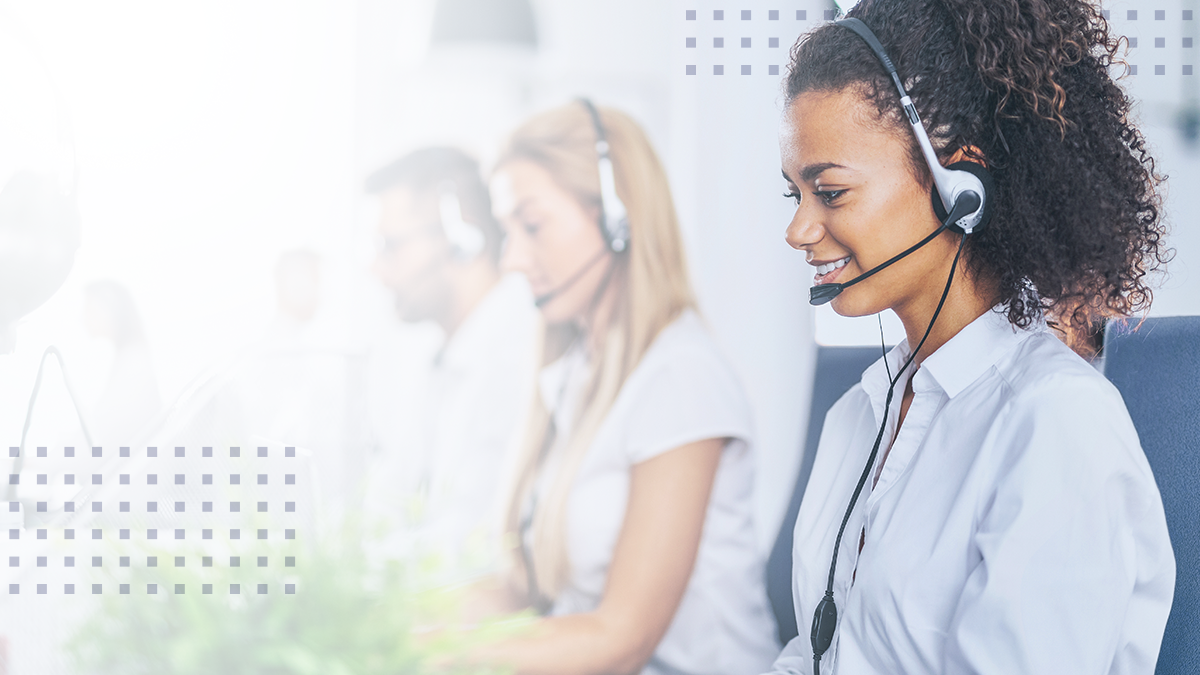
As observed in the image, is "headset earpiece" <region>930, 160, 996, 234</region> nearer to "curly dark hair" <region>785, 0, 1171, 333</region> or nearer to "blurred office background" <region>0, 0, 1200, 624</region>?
"curly dark hair" <region>785, 0, 1171, 333</region>

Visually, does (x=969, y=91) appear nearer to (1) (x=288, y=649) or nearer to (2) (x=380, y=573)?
(2) (x=380, y=573)

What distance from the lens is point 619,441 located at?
1513 mm

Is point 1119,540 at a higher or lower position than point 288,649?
higher

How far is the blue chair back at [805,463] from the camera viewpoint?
4.70 ft

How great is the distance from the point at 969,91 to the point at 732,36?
86 centimetres

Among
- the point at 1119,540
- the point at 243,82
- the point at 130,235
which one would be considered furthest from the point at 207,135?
Result: the point at 1119,540

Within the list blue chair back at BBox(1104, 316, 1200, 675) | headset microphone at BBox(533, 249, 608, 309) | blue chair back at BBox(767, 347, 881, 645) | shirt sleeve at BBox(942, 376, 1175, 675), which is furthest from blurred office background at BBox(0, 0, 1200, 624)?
shirt sleeve at BBox(942, 376, 1175, 675)

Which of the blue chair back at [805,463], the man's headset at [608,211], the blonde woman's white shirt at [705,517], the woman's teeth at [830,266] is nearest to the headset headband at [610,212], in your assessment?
the man's headset at [608,211]

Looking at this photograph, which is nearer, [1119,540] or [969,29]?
[1119,540]

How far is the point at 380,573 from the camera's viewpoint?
1.48 meters

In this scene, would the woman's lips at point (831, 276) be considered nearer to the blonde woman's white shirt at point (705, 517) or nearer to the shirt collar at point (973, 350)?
the shirt collar at point (973, 350)

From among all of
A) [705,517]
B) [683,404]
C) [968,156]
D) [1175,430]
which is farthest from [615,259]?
[1175,430]

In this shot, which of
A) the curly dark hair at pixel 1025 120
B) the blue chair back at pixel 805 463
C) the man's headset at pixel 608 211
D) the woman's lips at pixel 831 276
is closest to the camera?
the curly dark hair at pixel 1025 120

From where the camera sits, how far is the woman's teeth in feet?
2.67
